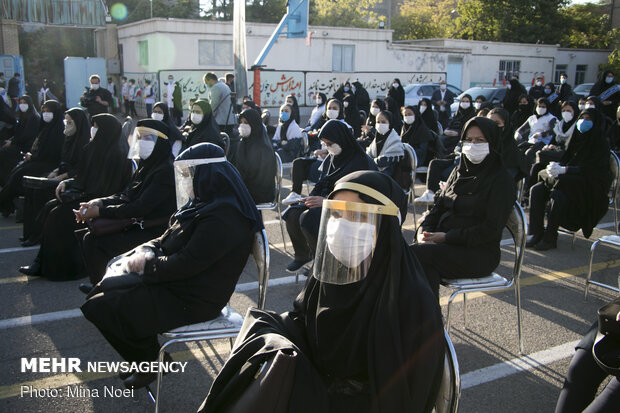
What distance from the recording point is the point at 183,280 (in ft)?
10.1

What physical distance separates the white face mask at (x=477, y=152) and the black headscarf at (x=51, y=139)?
17.1 feet

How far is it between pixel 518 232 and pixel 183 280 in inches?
88.9

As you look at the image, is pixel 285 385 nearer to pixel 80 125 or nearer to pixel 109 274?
pixel 109 274

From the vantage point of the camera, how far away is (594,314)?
437 cm

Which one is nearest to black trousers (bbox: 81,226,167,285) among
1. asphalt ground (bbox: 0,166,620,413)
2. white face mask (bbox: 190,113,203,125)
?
asphalt ground (bbox: 0,166,620,413)

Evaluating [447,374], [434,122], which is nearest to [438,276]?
[447,374]

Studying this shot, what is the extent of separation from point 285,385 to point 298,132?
9042 mm

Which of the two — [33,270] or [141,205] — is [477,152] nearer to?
[141,205]

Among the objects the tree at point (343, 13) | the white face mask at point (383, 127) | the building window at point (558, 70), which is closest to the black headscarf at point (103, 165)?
the white face mask at point (383, 127)

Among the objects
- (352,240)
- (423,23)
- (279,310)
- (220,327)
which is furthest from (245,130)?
(423,23)

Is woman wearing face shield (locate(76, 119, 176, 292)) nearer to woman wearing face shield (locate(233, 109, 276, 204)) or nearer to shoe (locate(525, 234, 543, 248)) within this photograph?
woman wearing face shield (locate(233, 109, 276, 204))

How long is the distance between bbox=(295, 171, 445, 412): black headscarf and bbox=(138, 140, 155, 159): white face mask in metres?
2.75

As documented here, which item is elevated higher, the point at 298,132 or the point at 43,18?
the point at 43,18

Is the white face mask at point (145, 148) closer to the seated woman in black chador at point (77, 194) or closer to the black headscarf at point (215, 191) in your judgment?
the seated woman in black chador at point (77, 194)
